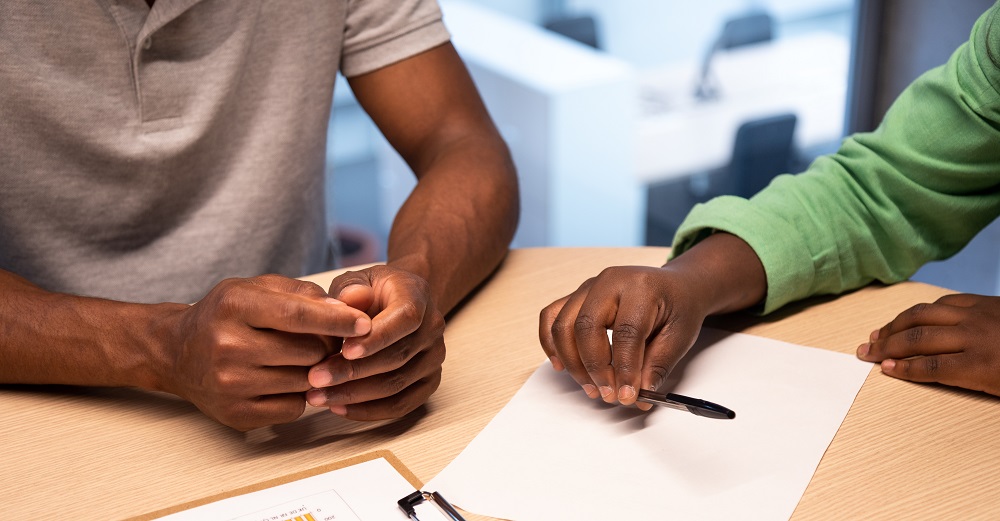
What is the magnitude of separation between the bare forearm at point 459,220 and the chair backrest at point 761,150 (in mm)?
1439

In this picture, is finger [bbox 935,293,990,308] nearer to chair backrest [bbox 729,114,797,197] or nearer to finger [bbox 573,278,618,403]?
finger [bbox 573,278,618,403]

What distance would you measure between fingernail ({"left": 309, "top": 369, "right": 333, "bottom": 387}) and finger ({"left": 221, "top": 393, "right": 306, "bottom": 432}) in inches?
1.1

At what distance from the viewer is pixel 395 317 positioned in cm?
69

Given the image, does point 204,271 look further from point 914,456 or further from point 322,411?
point 914,456

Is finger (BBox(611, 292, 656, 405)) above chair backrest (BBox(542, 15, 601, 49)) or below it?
above

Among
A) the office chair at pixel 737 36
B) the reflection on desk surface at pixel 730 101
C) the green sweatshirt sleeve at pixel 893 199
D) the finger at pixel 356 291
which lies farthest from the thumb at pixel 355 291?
the office chair at pixel 737 36

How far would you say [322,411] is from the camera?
78 centimetres

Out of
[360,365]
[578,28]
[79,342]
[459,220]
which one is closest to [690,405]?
[360,365]

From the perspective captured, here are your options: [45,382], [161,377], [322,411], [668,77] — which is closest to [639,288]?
[322,411]

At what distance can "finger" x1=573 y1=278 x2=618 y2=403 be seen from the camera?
74cm

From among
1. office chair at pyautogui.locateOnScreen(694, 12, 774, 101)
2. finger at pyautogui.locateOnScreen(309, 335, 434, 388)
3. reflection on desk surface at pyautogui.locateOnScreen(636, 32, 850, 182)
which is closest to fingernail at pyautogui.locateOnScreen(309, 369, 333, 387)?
finger at pyautogui.locateOnScreen(309, 335, 434, 388)

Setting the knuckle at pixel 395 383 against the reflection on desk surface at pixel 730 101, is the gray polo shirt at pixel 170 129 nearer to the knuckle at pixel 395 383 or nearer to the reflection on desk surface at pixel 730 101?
the knuckle at pixel 395 383

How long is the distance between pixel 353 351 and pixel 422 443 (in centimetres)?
10

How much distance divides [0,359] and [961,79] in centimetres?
92
